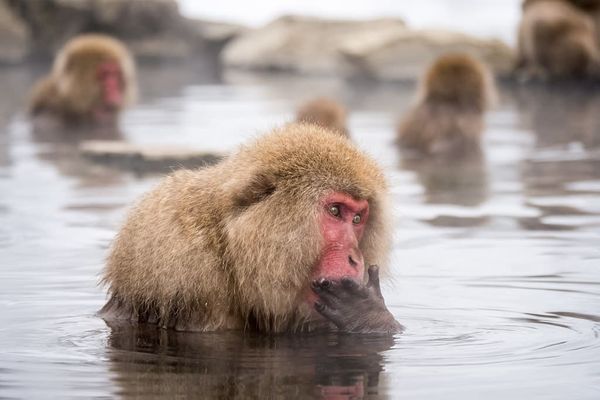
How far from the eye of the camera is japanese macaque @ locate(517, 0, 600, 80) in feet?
56.0

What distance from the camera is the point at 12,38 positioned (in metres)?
23.2

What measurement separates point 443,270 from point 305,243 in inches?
74.7

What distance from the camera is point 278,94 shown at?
698 inches

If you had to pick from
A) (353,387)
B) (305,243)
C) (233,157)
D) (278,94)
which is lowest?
(353,387)

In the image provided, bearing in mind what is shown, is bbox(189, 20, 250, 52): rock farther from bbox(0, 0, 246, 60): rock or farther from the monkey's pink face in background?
the monkey's pink face in background

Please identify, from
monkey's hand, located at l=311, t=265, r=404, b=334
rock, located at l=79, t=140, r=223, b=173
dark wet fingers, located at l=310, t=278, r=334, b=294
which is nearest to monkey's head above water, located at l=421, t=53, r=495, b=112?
rock, located at l=79, t=140, r=223, b=173

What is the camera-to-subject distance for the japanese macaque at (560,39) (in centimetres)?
1706

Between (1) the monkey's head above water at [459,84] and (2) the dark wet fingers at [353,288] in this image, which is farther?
(1) the monkey's head above water at [459,84]

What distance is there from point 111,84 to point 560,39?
236 inches

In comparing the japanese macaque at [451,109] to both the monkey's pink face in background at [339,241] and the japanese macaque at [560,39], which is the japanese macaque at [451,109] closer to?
the japanese macaque at [560,39]

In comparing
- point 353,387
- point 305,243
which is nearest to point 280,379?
point 353,387

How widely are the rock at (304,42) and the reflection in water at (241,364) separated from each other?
16.5 m

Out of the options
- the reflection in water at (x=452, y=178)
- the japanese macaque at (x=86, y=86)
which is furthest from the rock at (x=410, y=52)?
the reflection in water at (x=452, y=178)

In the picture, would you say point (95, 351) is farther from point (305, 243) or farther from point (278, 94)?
point (278, 94)
